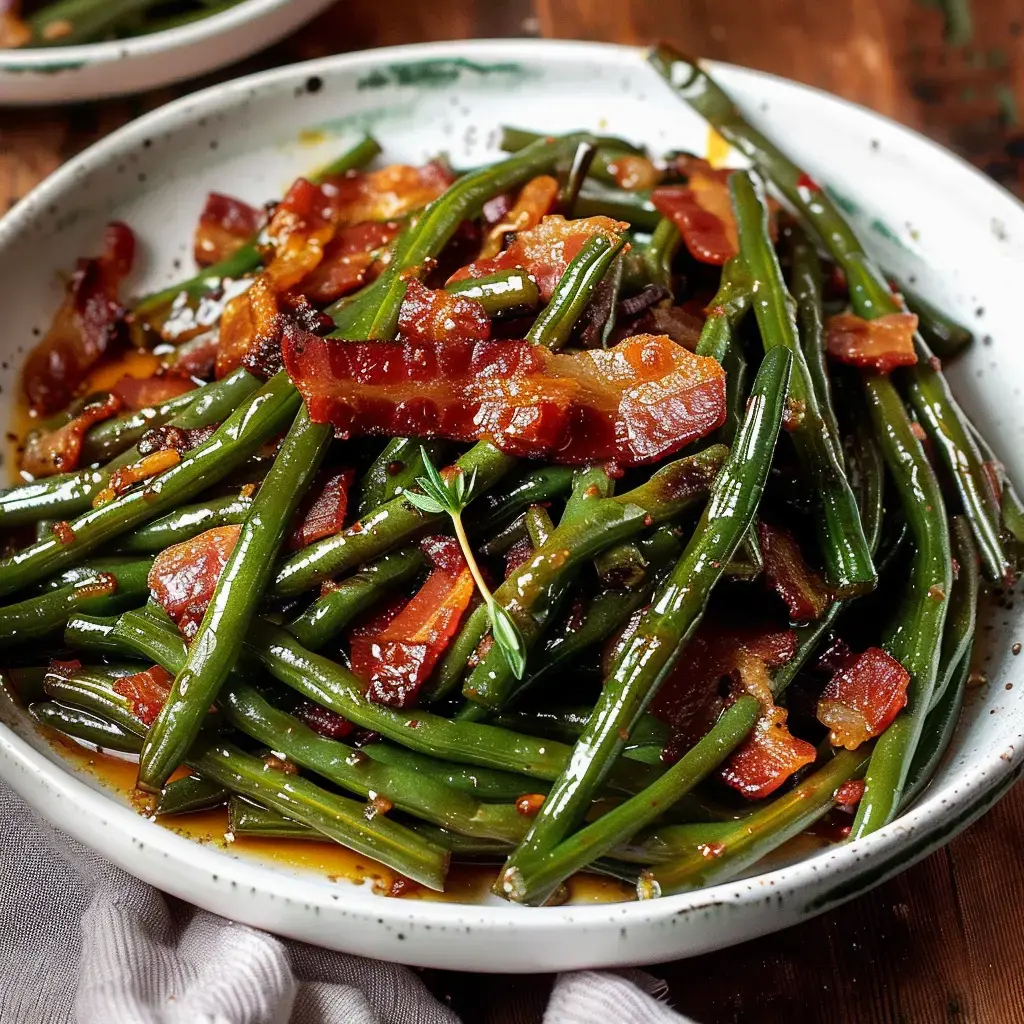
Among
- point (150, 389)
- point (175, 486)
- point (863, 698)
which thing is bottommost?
point (863, 698)

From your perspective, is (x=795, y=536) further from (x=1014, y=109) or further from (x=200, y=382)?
(x=1014, y=109)

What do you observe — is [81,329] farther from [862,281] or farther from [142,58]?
[862,281]

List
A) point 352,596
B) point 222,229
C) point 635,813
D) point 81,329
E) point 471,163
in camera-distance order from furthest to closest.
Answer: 1. point 471,163
2. point 222,229
3. point 81,329
4. point 352,596
5. point 635,813

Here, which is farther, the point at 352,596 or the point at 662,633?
the point at 352,596

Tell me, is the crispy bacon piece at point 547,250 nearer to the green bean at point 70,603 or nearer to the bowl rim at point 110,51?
the green bean at point 70,603

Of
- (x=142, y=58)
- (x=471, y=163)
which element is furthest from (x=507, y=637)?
(x=142, y=58)
